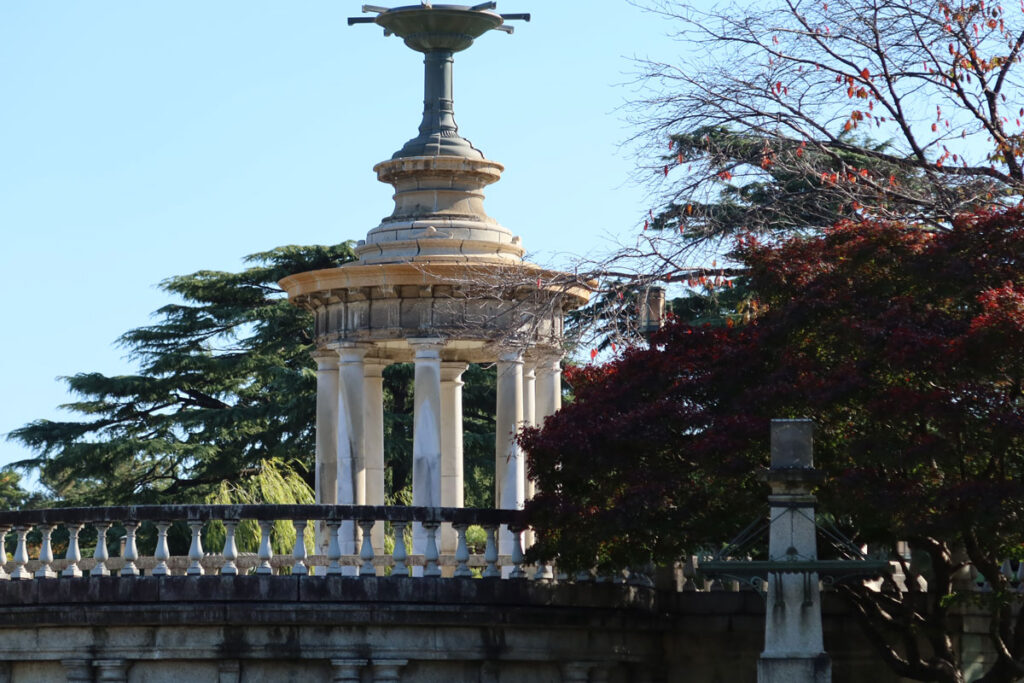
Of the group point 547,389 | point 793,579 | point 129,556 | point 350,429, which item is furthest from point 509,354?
point 793,579

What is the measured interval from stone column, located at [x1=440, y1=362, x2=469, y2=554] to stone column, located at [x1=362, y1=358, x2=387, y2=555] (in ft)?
3.36

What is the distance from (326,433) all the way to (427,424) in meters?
2.32

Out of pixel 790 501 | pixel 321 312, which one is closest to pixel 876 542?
pixel 790 501

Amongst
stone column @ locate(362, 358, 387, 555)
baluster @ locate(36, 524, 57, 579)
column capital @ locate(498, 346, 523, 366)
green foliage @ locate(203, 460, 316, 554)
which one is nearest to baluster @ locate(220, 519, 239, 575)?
baluster @ locate(36, 524, 57, 579)

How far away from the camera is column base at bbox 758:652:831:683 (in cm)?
2008

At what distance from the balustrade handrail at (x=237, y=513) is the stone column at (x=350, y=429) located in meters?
7.13

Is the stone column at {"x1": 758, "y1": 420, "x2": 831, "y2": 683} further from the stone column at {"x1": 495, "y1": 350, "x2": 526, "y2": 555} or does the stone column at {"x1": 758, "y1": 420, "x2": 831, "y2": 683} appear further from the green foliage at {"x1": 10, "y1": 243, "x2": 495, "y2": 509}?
the green foliage at {"x1": 10, "y1": 243, "x2": 495, "y2": 509}

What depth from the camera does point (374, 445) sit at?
3238 cm

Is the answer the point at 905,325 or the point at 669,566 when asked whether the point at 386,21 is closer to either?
the point at 669,566

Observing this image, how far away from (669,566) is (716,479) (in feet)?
12.0

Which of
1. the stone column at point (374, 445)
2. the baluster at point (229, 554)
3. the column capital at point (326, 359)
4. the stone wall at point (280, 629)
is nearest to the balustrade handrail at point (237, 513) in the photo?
the baluster at point (229, 554)

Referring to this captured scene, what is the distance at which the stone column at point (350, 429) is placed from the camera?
3133 centimetres

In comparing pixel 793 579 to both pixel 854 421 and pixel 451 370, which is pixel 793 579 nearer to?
pixel 854 421

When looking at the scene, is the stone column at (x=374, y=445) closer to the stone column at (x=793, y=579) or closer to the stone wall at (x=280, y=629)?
the stone wall at (x=280, y=629)
